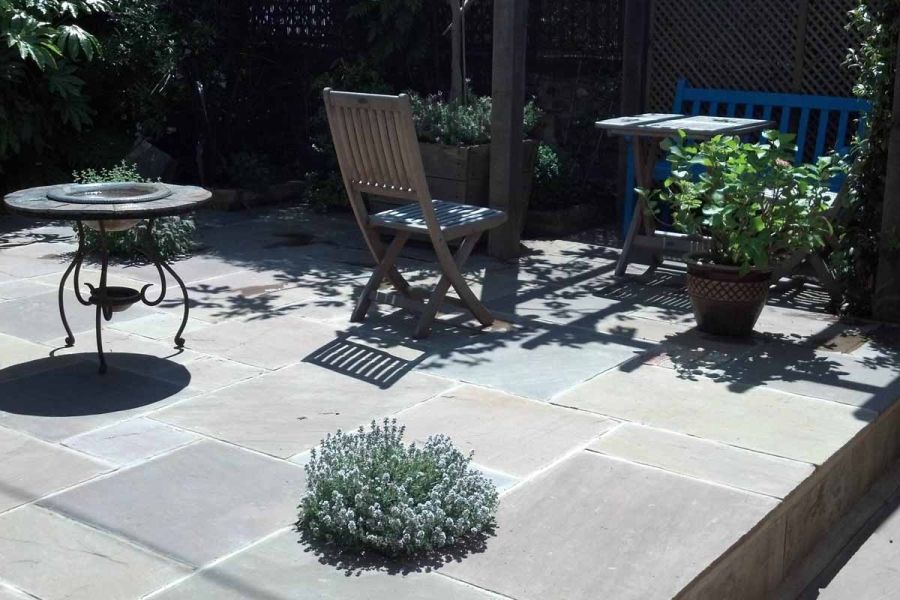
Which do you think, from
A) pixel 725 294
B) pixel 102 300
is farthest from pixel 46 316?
pixel 725 294

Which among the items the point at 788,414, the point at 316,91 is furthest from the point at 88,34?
the point at 788,414

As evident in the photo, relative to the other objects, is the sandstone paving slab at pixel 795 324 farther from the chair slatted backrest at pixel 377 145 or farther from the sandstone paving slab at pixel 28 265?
the sandstone paving slab at pixel 28 265

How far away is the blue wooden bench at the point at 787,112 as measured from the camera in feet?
21.4

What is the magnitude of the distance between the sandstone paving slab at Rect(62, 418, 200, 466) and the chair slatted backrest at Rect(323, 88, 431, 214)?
1.55 m

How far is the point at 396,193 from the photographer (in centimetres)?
488

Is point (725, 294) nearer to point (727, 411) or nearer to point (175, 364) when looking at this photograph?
point (727, 411)

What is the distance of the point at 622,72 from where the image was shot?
753 cm

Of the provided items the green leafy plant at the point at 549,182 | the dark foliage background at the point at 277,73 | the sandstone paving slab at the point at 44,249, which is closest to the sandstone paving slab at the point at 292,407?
the sandstone paving slab at the point at 44,249

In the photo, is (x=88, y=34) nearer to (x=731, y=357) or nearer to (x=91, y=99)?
(x=91, y=99)

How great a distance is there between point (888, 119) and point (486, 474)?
2.94 metres

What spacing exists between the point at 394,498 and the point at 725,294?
2.32 meters

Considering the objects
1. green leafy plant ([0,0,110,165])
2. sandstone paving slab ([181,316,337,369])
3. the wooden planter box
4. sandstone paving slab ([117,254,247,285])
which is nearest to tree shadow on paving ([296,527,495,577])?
sandstone paving slab ([181,316,337,369])

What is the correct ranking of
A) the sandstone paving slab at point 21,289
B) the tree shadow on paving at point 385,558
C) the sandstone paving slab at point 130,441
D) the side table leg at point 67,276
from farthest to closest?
the sandstone paving slab at point 21,289, the side table leg at point 67,276, the sandstone paving slab at point 130,441, the tree shadow on paving at point 385,558

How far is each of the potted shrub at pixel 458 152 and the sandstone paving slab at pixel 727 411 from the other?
101 inches
